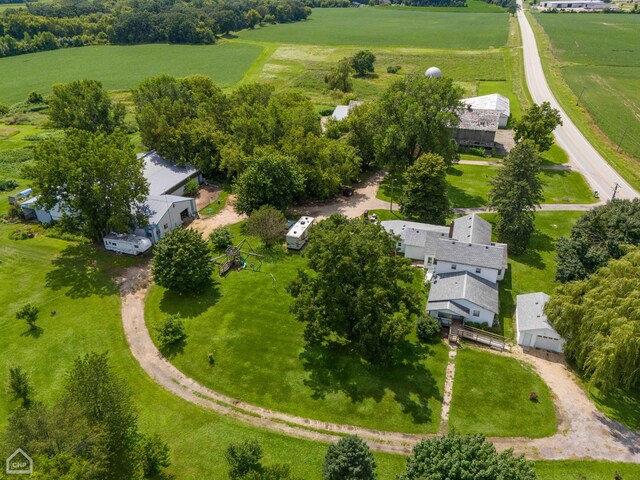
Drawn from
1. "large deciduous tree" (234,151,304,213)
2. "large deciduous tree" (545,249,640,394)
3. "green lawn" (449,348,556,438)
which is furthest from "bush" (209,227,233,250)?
"large deciduous tree" (545,249,640,394)

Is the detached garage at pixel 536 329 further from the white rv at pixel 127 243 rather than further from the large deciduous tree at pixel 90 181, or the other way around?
the large deciduous tree at pixel 90 181

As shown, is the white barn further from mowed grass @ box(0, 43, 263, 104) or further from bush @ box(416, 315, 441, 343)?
mowed grass @ box(0, 43, 263, 104)

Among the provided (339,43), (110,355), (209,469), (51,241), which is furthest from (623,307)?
(339,43)

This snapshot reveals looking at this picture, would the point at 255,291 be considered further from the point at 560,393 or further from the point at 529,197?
the point at 529,197

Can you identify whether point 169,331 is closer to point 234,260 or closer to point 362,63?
point 234,260

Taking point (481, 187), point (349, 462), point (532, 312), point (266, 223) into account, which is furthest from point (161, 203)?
point (481, 187)


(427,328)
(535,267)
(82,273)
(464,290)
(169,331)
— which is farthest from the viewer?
(535,267)
